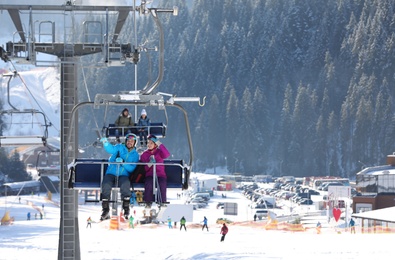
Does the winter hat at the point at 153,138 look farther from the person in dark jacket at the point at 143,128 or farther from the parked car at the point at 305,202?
the parked car at the point at 305,202

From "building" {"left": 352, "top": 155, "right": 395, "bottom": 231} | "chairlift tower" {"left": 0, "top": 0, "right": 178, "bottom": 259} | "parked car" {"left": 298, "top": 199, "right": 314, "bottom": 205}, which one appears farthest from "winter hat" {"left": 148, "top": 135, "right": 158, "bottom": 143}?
"parked car" {"left": 298, "top": 199, "right": 314, "bottom": 205}

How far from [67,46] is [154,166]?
2360 mm

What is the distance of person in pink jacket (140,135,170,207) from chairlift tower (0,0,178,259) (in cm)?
61

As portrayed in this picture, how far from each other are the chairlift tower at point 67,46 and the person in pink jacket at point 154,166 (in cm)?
61

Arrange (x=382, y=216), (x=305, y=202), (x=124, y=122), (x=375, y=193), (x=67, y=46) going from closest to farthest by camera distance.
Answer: (x=67, y=46)
(x=124, y=122)
(x=382, y=216)
(x=375, y=193)
(x=305, y=202)

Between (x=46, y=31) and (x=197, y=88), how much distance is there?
133 m

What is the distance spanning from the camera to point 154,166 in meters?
12.8

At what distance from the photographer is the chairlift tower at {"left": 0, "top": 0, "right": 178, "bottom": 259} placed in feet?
43.2

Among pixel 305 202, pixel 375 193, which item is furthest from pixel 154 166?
pixel 305 202

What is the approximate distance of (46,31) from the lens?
1441 centimetres

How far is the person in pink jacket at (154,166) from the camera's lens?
42.1ft

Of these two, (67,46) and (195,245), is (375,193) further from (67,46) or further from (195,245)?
(67,46)

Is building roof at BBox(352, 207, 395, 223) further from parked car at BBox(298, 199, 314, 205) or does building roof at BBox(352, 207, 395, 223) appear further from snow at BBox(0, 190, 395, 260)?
parked car at BBox(298, 199, 314, 205)

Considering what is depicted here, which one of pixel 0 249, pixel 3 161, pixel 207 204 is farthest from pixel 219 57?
pixel 0 249
